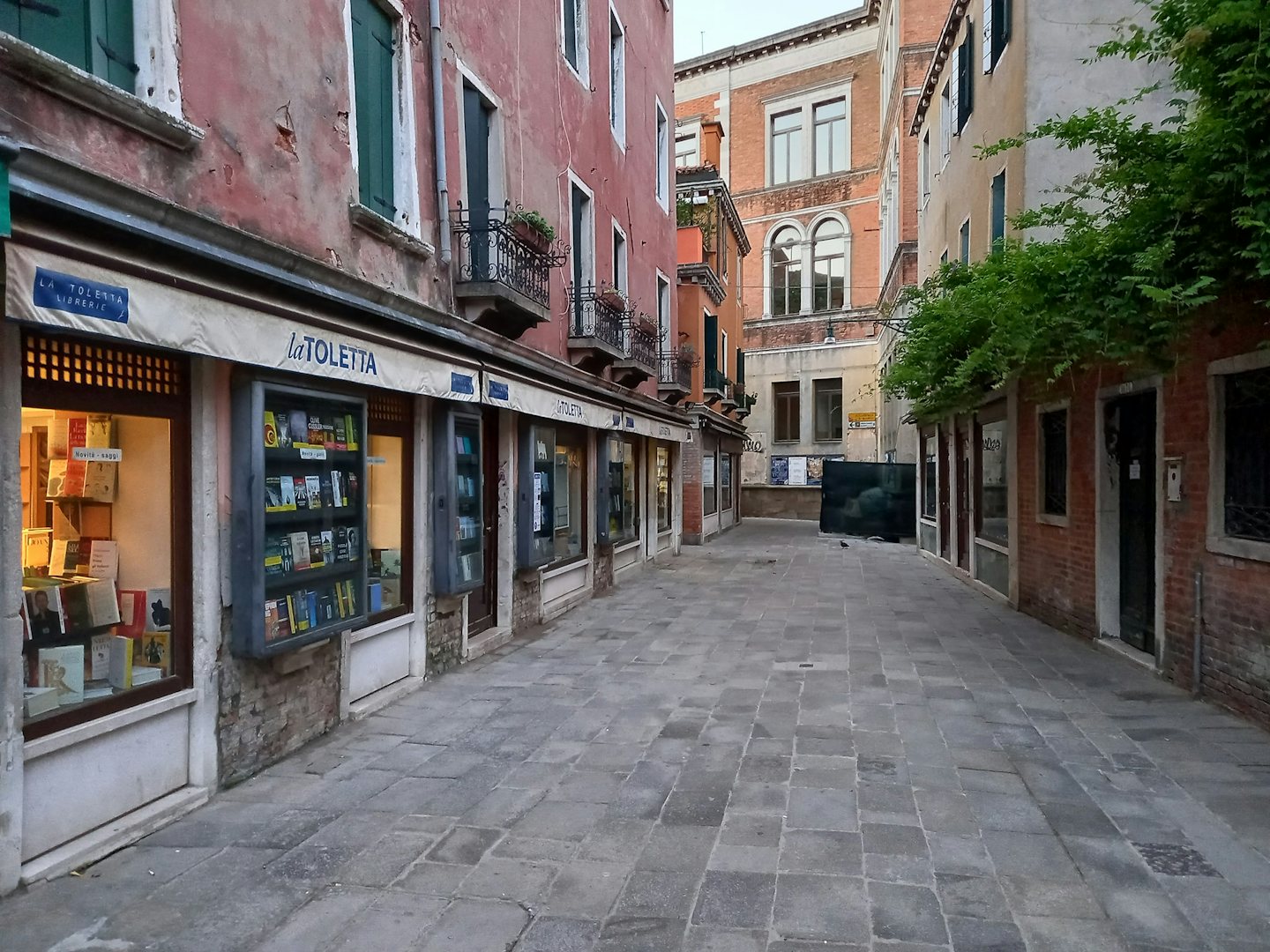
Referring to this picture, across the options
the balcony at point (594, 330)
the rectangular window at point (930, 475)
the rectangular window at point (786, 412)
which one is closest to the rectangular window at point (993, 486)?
the rectangular window at point (930, 475)

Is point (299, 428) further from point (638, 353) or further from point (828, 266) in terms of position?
point (828, 266)

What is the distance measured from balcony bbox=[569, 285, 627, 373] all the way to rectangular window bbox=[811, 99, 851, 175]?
23202 millimetres

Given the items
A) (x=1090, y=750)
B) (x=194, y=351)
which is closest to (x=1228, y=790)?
(x=1090, y=750)

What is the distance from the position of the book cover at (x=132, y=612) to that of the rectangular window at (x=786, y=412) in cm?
2779

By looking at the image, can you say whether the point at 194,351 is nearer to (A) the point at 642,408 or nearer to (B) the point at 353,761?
(B) the point at 353,761

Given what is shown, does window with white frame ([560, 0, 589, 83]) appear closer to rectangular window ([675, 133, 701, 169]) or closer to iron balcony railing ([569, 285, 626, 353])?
iron balcony railing ([569, 285, 626, 353])

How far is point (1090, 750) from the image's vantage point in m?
5.14

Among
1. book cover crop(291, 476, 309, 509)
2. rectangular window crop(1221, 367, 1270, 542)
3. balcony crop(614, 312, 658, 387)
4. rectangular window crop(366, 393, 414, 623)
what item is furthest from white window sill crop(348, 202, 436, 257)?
rectangular window crop(1221, 367, 1270, 542)

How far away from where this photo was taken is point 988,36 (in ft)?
36.4

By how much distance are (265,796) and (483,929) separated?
1.85m

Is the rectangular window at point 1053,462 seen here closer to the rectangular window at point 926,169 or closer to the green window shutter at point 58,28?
the rectangular window at point 926,169

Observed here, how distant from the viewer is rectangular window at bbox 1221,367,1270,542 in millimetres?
5605

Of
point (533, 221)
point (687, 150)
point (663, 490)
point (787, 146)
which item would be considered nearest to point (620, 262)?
point (533, 221)

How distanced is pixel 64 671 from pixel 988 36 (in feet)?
39.8
